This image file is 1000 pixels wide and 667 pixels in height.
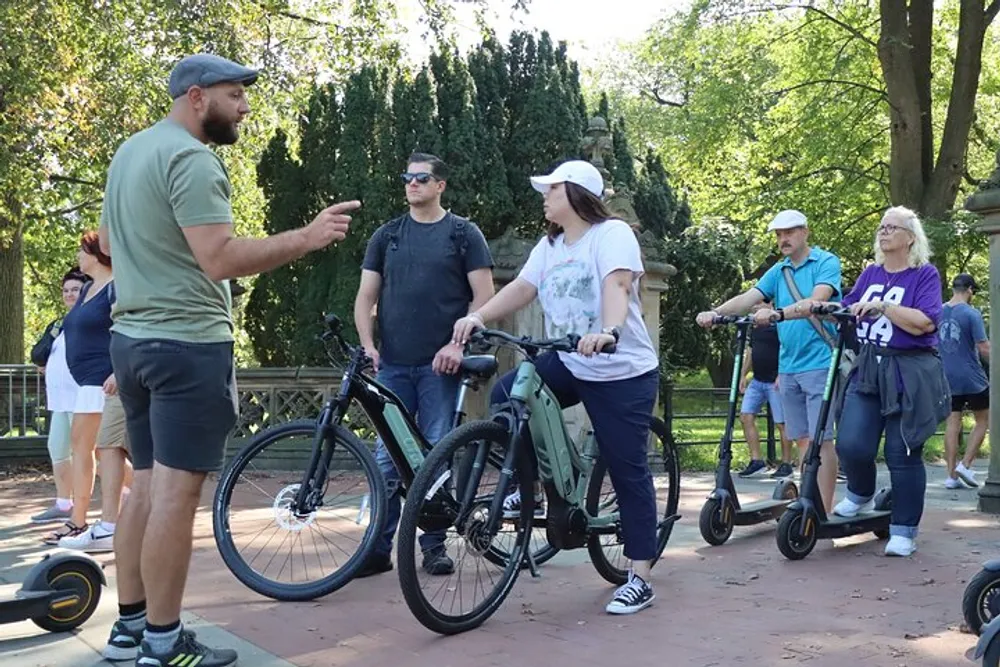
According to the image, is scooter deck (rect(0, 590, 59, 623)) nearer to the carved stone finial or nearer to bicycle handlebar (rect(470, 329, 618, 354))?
bicycle handlebar (rect(470, 329, 618, 354))

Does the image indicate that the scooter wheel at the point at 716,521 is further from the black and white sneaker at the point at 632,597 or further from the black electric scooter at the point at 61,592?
the black electric scooter at the point at 61,592

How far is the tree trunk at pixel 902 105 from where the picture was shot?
18969mm

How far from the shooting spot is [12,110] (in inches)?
589

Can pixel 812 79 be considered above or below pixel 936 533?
above

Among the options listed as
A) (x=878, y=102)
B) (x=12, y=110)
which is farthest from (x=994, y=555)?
(x=878, y=102)

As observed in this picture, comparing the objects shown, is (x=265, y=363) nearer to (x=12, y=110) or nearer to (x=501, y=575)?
(x=12, y=110)

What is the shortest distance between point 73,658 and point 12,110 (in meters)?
12.4

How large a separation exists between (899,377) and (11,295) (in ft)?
49.1

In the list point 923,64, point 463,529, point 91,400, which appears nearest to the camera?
point 463,529

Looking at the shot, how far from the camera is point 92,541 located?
6.54 m

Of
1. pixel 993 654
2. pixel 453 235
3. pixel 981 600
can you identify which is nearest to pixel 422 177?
pixel 453 235

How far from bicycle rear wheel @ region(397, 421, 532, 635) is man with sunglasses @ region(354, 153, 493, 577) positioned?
100 cm

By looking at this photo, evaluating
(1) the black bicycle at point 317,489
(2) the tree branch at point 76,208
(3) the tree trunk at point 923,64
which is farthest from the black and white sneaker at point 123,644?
(3) the tree trunk at point 923,64

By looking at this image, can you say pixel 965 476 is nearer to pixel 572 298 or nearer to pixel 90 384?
pixel 572 298
